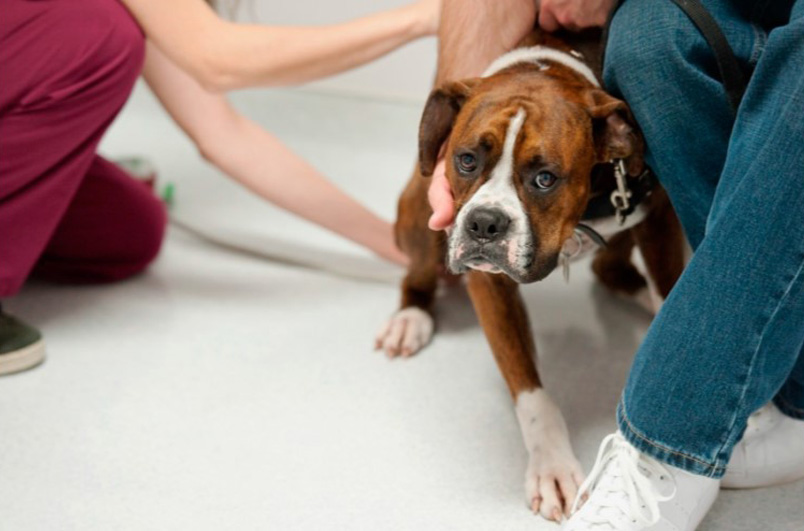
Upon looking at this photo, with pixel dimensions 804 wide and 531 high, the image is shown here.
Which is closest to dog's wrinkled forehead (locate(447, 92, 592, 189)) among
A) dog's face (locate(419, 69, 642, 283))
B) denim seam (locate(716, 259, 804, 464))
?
dog's face (locate(419, 69, 642, 283))

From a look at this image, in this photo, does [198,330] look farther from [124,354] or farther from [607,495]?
[607,495]

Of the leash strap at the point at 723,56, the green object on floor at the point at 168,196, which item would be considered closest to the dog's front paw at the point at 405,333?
the leash strap at the point at 723,56

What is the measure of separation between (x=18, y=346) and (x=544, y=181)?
3.47 feet

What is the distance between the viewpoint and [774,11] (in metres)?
1.38

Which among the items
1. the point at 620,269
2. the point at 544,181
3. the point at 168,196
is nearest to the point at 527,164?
the point at 544,181

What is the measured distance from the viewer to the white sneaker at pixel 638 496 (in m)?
1.27

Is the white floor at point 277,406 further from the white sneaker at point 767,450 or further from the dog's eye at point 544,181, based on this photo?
the dog's eye at point 544,181

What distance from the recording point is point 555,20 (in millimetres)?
1643

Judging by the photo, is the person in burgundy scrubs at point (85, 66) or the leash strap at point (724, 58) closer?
the leash strap at point (724, 58)

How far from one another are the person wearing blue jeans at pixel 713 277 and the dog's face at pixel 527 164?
0.15ft

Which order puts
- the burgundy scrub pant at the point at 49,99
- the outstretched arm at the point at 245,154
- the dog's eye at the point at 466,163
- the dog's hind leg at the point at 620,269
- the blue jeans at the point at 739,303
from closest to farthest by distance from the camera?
the blue jeans at the point at 739,303, the dog's eye at the point at 466,163, the burgundy scrub pant at the point at 49,99, the dog's hind leg at the point at 620,269, the outstretched arm at the point at 245,154

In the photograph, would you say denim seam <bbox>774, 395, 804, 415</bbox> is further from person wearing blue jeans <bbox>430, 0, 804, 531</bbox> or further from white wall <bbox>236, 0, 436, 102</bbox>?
white wall <bbox>236, 0, 436, 102</bbox>

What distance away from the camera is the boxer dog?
1419 millimetres

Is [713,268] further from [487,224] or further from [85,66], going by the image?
[85,66]
